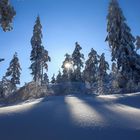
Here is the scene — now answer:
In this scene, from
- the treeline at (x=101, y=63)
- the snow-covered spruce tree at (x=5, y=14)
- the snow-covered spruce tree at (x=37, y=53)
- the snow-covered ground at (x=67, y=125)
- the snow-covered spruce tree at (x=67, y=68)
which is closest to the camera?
the snow-covered ground at (x=67, y=125)

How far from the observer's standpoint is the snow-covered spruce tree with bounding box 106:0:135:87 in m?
33.5

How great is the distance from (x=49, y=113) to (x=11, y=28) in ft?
46.6

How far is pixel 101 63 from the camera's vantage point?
6812 centimetres

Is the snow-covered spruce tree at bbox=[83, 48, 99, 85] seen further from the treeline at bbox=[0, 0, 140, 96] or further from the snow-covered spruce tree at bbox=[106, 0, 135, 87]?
the snow-covered spruce tree at bbox=[106, 0, 135, 87]

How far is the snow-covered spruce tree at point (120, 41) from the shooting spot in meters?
33.5

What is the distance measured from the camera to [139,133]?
214 inches

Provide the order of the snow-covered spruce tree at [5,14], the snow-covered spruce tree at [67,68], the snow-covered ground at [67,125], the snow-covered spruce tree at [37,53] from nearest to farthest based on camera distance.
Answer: the snow-covered ground at [67,125] → the snow-covered spruce tree at [5,14] → the snow-covered spruce tree at [37,53] → the snow-covered spruce tree at [67,68]

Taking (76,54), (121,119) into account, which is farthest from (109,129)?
(76,54)

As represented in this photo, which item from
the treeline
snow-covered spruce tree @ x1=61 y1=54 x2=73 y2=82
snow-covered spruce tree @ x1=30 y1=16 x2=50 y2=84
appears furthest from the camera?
snow-covered spruce tree @ x1=61 y1=54 x2=73 y2=82

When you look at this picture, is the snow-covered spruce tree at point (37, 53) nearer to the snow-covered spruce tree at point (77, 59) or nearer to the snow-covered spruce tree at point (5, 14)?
the snow-covered spruce tree at point (77, 59)

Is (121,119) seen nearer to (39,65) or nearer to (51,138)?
(51,138)

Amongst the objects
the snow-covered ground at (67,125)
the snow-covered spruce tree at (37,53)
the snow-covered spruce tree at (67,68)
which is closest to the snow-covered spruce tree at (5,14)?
the snow-covered ground at (67,125)

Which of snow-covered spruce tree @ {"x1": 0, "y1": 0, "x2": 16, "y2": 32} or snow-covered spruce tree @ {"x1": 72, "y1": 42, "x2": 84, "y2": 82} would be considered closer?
snow-covered spruce tree @ {"x1": 0, "y1": 0, "x2": 16, "y2": 32}

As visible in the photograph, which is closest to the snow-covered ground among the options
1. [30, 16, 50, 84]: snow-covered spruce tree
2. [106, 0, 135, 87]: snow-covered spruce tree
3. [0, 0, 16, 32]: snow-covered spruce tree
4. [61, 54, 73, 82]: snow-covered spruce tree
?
[0, 0, 16, 32]: snow-covered spruce tree
